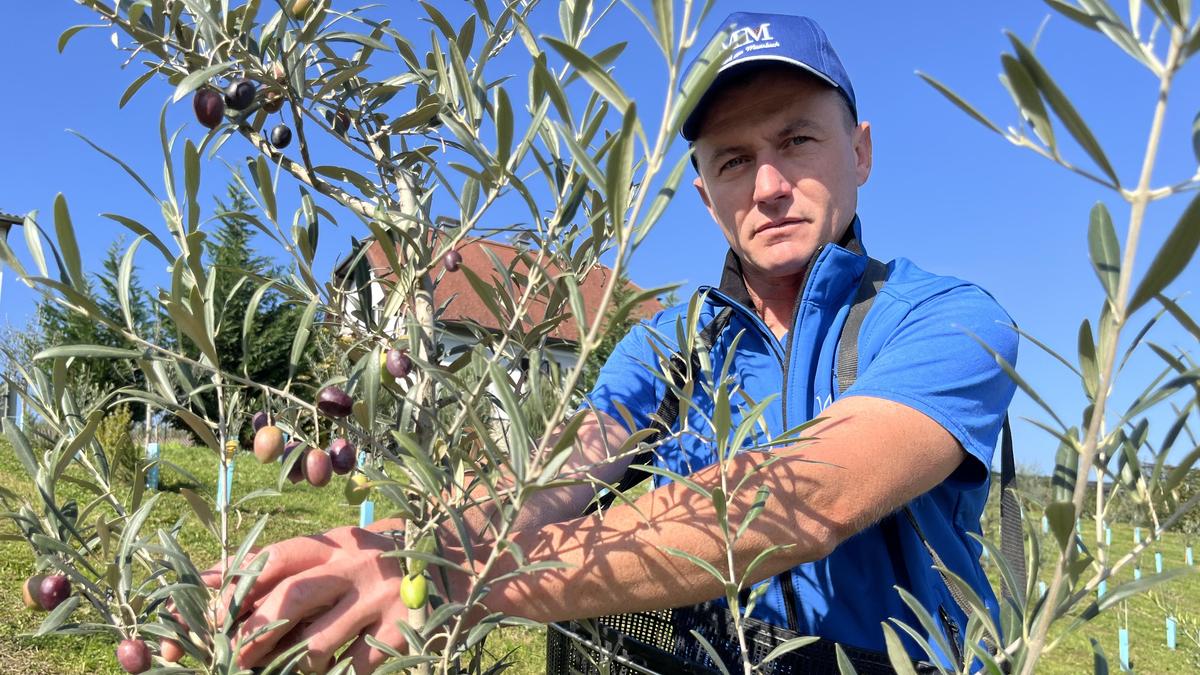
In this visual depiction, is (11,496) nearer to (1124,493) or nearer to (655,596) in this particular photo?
(655,596)

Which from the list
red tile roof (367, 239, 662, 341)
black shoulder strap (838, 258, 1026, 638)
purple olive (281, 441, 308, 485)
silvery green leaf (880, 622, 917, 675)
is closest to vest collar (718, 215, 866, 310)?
black shoulder strap (838, 258, 1026, 638)

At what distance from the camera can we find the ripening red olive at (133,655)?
949mm

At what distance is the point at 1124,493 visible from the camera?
78cm

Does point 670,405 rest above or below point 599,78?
below

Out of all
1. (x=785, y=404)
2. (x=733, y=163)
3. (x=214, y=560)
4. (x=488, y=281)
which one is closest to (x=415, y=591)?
(x=488, y=281)

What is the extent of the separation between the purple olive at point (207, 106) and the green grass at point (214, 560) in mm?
476

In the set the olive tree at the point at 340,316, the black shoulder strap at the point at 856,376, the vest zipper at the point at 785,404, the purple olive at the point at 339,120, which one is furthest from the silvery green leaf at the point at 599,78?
the vest zipper at the point at 785,404

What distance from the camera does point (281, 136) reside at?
1236 millimetres

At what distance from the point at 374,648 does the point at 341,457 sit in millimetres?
232

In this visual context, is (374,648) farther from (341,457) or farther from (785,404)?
(785,404)

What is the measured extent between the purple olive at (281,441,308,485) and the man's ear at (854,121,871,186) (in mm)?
1767

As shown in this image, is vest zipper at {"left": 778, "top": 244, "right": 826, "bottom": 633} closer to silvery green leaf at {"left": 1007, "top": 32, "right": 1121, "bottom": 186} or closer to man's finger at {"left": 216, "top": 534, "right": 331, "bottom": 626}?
man's finger at {"left": 216, "top": 534, "right": 331, "bottom": 626}

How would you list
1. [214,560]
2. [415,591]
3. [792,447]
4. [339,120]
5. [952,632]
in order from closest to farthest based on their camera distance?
[415,591] < [792,447] < [339,120] < [952,632] < [214,560]

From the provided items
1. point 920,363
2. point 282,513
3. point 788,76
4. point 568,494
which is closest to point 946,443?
point 920,363
